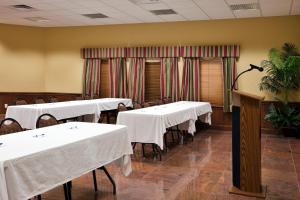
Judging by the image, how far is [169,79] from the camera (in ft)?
30.9

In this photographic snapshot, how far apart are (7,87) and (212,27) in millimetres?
6372

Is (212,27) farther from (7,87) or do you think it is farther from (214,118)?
(7,87)

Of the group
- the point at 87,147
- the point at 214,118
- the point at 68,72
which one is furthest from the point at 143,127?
the point at 68,72

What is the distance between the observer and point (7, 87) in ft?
33.4

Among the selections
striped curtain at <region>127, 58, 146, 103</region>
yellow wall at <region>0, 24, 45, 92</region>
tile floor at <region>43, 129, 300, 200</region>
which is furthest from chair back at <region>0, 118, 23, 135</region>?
yellow wall at <region>0, 24, 45, 92</region>

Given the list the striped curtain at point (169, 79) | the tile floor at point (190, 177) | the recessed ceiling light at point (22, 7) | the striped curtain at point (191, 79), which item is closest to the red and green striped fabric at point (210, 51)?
the striped curtain at point (191, 79)

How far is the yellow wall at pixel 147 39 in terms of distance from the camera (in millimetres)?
8523

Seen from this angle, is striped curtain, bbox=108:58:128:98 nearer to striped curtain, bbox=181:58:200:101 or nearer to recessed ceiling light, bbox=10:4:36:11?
striped curtain, bbox=181:58:200:101

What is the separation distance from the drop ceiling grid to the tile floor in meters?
3.03

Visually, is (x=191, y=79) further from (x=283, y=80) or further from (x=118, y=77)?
(x=283, y=80)

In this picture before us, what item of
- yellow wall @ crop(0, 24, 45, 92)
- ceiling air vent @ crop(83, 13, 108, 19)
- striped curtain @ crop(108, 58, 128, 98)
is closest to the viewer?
ceiling air vent @ crop(83, 13, 108, 19)

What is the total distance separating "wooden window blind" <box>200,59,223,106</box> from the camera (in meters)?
9.04

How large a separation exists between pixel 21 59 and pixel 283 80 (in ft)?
25.3

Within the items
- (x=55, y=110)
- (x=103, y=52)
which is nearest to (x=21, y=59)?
(x=103, y=52)
